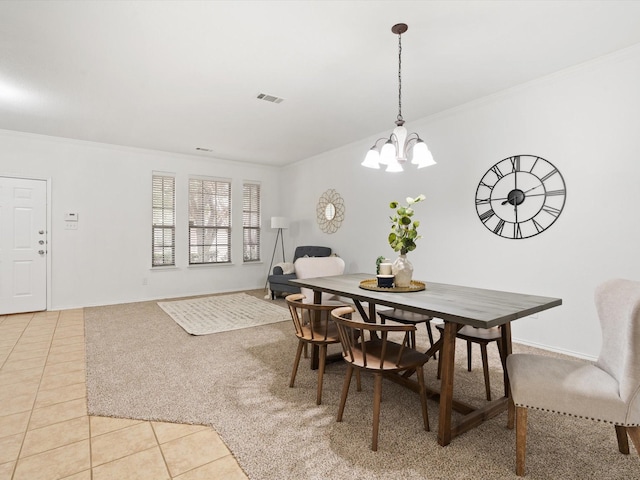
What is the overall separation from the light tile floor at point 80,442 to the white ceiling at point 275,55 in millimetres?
2708

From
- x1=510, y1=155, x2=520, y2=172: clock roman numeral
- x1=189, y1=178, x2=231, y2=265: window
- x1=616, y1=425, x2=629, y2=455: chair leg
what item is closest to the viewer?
x1=616, y1=425, x2=629, y2=455: chair leg

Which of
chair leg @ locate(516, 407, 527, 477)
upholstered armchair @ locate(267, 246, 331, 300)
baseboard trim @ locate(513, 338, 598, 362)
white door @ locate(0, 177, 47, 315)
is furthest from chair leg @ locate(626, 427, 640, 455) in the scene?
white door @ locate(0, 177, 47, 315)

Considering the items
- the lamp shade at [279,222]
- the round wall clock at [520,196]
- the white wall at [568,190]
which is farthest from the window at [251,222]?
the round wall clock at [520,196]

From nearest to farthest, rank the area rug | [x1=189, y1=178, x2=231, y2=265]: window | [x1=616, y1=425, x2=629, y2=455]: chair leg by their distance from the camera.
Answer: [x1=616, y1=425, x2=629, y2=455]: chair leg
the area rug
[x1=189, y1=178, x2=231, y2=265]: window

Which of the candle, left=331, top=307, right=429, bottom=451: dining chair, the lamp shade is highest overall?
the lamp shade

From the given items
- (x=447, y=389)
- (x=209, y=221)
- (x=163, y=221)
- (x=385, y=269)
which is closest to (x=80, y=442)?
(x=447, y=389)

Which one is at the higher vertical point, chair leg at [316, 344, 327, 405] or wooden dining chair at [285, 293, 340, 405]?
wooden dining chair at [285, 293, 340, 405]

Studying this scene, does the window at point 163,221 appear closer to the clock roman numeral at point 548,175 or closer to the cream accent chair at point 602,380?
the clock roman numeral at point 548,175

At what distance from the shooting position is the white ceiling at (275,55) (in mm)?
Answer: 2365

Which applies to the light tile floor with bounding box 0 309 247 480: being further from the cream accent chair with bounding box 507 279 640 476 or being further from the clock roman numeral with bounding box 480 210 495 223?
the clock roman numeral with bounding box 480 210 495 223

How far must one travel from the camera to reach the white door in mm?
4953

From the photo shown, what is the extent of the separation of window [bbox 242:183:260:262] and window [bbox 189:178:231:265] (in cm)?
34

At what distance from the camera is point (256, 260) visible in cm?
743

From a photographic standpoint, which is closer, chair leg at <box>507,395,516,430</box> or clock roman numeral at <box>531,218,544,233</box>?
chair leg at <box>507,395,516,430</box>
